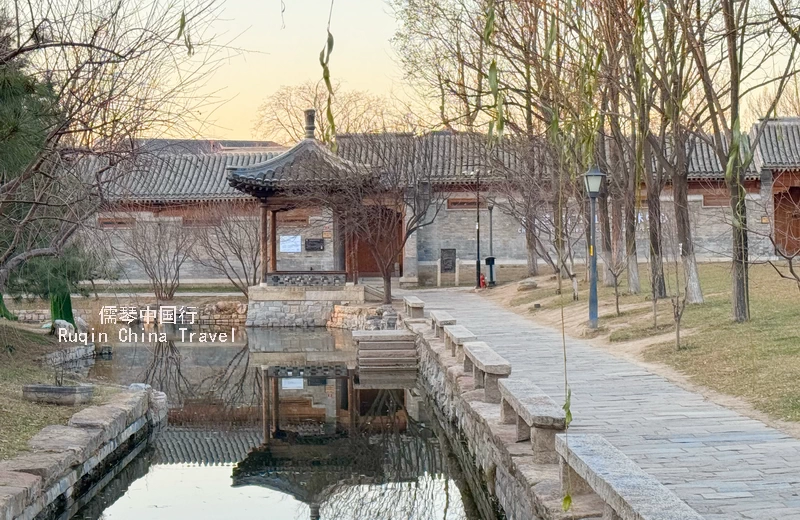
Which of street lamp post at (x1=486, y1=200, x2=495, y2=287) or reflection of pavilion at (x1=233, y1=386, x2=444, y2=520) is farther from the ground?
street lamp post at (x1=486, y1=200, x2=495, y2=287)

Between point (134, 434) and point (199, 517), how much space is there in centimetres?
265

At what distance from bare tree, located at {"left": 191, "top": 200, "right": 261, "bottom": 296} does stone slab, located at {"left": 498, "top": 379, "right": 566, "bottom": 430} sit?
21310 mm

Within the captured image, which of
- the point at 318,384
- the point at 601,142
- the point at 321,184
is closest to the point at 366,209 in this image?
the point at 321,184

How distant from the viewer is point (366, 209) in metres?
24.4

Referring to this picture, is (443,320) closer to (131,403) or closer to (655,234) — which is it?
(655,234)

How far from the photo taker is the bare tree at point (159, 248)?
2845 centimetres

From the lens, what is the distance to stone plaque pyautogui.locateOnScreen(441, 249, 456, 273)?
102ft

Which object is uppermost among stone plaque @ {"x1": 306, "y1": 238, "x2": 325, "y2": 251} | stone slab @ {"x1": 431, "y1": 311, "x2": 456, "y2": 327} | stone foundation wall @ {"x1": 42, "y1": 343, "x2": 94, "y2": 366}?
stone plaque @ {"x1": 306, "y1": 238, "x2": 325, "y2": 251}

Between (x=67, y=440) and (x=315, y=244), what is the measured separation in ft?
71.1

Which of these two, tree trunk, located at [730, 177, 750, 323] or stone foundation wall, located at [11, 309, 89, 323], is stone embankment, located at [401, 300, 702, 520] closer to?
tree trunk, located at [730, 177, 750, 323]

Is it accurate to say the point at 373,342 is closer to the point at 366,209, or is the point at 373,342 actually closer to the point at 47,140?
the point at 366,209

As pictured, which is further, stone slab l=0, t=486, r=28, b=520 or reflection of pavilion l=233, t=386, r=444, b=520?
reflection of pavilion l=233, t=386, r=444, b=520

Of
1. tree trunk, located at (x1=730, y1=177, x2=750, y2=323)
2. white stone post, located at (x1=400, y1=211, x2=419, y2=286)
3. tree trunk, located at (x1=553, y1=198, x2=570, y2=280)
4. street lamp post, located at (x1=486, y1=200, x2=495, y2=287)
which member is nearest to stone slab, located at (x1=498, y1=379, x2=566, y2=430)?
tree trunk, located at (x1=553, y1=198, x2=570, y2=280)

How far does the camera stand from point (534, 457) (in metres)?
6.79
